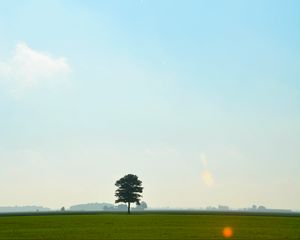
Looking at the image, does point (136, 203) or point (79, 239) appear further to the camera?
point (136, 203)

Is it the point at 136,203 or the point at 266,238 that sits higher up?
the point at 136,203

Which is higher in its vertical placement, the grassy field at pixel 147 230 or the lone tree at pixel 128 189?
the lone tree at pixel 128 189

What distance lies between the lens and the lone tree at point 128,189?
131m

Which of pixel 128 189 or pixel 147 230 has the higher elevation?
pixel 128 189

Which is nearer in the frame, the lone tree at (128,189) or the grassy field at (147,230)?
the grassy field at (147,230)

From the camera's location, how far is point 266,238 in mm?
36875

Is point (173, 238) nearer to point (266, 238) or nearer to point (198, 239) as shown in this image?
point (198, 239)

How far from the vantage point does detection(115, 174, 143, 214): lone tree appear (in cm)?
13075

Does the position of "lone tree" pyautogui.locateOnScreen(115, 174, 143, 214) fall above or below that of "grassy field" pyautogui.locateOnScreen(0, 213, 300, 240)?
above

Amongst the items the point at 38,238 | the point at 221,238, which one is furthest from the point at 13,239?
the point at 221,238

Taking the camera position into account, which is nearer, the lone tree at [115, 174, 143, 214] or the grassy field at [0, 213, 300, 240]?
the grassy field at [0, 213, 300, 240]

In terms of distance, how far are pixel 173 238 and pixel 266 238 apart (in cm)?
762

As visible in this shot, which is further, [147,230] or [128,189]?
[128,189]

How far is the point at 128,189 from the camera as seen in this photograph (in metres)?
131
